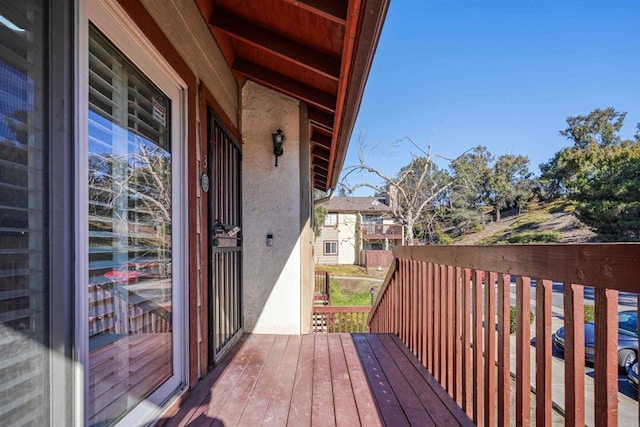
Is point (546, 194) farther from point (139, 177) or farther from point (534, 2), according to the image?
point (139, 177)

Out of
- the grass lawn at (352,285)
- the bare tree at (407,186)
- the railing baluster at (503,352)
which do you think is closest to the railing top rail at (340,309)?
the railing baluster at (503,352)

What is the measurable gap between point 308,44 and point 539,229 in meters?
24.8

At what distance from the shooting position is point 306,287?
3682 mm

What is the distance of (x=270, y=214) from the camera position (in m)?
3.63

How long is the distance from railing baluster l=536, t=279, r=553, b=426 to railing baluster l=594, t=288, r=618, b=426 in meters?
0.25

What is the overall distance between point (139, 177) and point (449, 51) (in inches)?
653

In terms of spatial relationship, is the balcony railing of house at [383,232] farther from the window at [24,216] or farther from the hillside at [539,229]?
the window at [24,216]

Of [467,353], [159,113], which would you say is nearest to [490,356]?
[467,353]

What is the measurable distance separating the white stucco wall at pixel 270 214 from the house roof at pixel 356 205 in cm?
2081

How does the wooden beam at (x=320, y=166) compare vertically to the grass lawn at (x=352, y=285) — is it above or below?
above

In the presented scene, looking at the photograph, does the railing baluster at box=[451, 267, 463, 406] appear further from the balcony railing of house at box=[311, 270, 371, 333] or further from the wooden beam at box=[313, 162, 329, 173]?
the wooden beam at box=[313, 162, 329, 173]

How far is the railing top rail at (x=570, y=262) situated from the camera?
2.89ft

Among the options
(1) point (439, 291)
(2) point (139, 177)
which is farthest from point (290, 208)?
(2) point (139, 177)

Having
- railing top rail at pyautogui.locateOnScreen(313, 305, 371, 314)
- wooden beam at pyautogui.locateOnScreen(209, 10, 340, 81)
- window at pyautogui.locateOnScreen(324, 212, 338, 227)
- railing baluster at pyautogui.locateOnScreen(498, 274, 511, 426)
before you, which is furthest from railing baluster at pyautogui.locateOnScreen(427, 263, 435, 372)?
window at pyautogui.locateOnScreen(324, 212, 338, 227)
